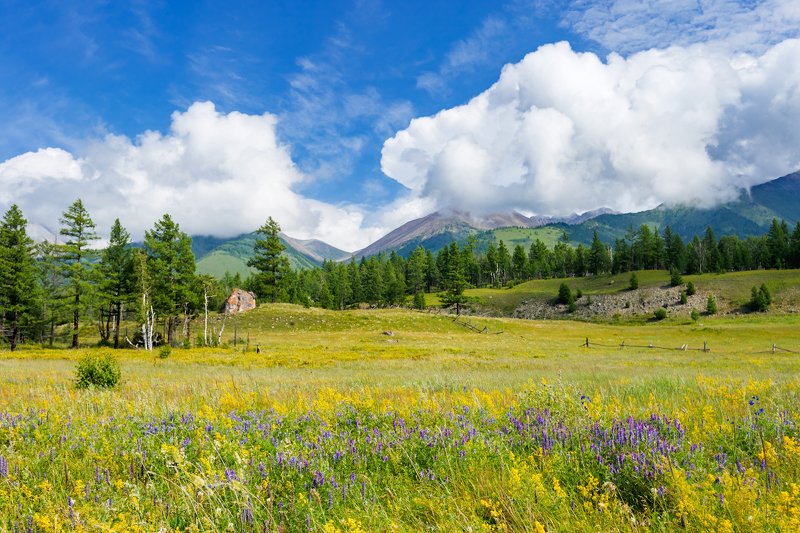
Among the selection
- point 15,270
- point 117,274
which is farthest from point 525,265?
point 15,270

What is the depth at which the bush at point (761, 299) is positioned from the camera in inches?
3155

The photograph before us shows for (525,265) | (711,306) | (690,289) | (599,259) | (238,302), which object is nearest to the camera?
(238,302)

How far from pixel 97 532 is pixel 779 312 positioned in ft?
344

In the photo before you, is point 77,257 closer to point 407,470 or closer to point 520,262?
point 407,470

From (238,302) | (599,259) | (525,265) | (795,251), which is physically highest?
(599,259)

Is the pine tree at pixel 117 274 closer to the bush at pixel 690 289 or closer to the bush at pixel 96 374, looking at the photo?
the bush at pixel 96 374

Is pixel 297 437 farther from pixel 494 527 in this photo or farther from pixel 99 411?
pixel 99 411

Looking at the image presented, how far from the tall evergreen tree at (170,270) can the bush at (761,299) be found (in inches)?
3844

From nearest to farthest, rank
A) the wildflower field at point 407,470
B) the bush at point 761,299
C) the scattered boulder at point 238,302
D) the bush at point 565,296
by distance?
the wildflower field at point 407,470 → the scattered boulder at point 238,302 → the bush at point 761,299 → the bush at point 565,296

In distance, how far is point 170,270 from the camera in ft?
166

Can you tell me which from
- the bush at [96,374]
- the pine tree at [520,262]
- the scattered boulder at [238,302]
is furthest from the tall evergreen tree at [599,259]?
the bush at [96,374]

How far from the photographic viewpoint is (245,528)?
8.96 ft

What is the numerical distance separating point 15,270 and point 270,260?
3902cm

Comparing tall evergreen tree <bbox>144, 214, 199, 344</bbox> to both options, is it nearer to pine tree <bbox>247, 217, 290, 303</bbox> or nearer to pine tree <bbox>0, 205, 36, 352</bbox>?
pine tree <bbox>0, 205, 36, 352</bbox>
